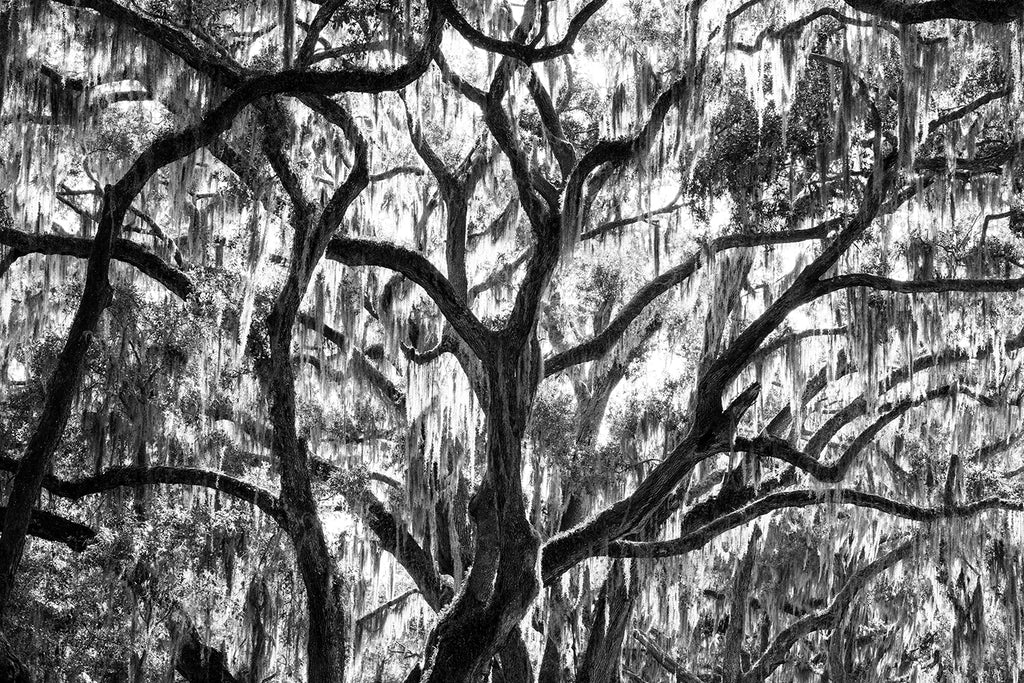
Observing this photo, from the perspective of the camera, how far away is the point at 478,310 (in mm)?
12602

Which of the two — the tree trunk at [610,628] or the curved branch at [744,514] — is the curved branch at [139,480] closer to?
the curved branch at [744,514]

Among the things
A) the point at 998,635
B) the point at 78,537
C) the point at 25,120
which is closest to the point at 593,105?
the point at 25,120

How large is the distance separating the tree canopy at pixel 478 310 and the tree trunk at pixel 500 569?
3 cm

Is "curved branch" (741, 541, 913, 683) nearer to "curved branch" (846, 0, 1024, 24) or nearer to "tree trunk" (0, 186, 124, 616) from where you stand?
"curved branch" (846, 0, 1024, 24)

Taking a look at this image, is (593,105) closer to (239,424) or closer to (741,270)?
(741,270)

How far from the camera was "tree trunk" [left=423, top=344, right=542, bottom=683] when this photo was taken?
310 inches

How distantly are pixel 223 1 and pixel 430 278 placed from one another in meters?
2.43

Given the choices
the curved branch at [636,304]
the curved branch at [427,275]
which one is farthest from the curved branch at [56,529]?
the curved branch at [636,304]

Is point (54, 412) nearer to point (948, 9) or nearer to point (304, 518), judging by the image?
point (304, 518)

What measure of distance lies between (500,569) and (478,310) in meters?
4.99

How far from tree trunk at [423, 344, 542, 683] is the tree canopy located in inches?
1.1

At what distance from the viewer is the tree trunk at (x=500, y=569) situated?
788 cm

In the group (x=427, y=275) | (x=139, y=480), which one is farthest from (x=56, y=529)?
(x=427, y=275)

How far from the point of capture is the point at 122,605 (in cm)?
1068
